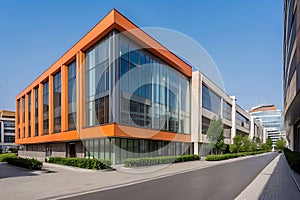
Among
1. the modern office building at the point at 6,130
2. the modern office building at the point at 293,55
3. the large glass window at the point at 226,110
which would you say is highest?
the modern office building at the point at 293,55

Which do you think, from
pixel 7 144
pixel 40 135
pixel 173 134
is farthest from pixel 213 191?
pixel 7 144

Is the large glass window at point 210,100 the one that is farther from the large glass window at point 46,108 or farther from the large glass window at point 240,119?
the large glass window at point 46,108

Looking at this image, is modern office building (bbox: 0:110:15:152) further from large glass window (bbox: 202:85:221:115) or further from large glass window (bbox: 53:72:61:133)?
large glass window (bbox: 202:85:221:115)

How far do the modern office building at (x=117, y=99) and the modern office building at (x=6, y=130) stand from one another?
202 ft

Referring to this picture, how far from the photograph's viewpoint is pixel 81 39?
27.9 metres

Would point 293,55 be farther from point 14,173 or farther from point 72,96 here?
point 14,173

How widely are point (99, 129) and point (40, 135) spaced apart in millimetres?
19262

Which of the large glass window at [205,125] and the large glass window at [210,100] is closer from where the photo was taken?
the large glass window at [205,125]

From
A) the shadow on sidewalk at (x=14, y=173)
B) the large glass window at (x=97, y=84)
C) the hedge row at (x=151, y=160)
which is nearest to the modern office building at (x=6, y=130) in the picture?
the large glass window at (x=97, y=84)

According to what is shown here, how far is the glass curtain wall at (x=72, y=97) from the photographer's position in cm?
2900

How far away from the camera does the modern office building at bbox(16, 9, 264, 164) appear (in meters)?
23.9

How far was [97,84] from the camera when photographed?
84.5 feet

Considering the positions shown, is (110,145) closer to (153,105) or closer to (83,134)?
(83,134)

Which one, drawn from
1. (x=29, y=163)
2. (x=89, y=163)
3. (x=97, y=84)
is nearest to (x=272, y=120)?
(x=97, y=84)
